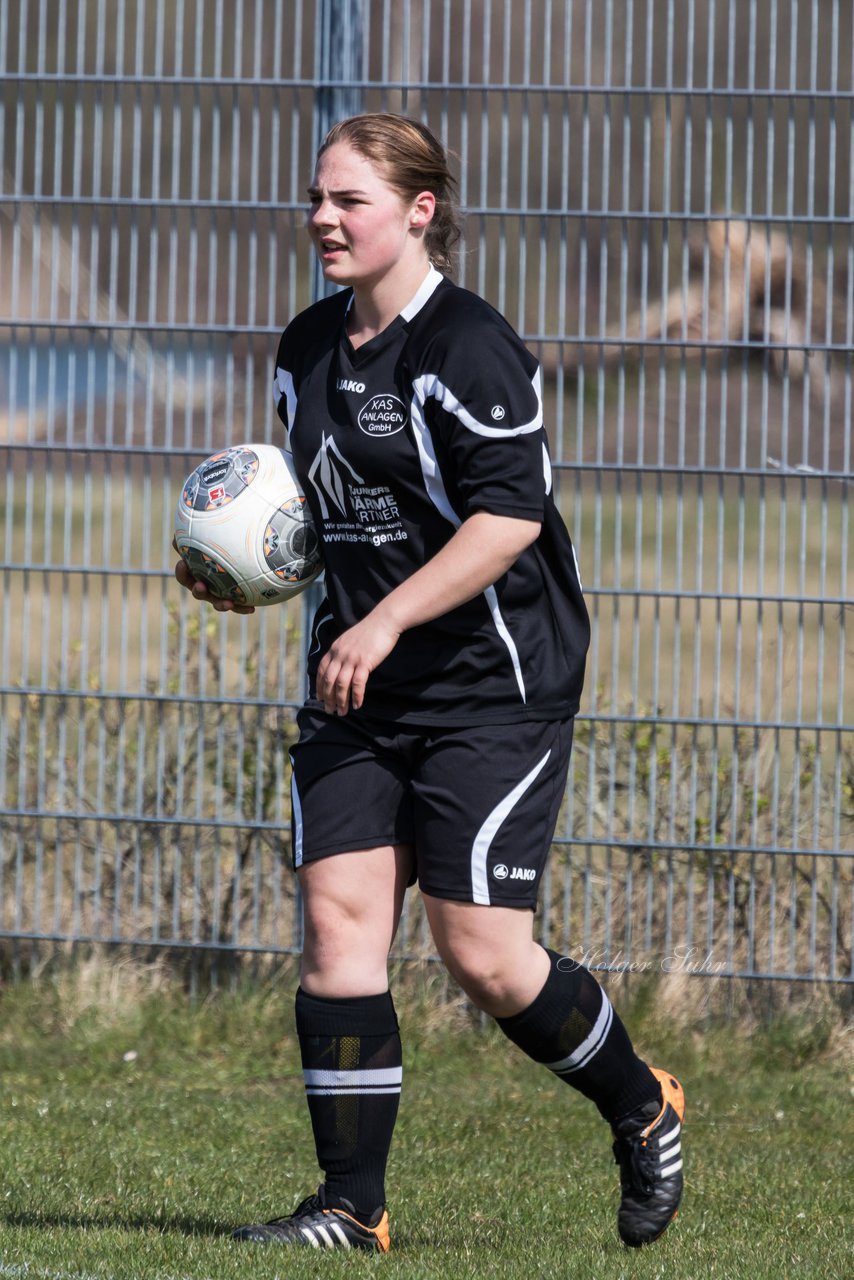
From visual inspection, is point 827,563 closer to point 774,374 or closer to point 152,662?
point 774,374

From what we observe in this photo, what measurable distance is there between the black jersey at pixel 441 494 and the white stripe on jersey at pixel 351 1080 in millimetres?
748

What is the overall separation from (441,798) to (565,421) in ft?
8.33

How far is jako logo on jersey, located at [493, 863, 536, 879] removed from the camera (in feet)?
11.8

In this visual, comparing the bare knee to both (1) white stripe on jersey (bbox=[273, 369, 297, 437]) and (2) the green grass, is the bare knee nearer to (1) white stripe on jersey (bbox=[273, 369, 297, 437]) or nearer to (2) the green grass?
(2) the green grass

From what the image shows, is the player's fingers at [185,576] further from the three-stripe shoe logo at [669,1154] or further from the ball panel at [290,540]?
the three-stripe shoe logo at [669,1154]

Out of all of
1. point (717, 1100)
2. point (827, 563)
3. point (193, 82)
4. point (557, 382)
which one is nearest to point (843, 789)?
point (827, 563)

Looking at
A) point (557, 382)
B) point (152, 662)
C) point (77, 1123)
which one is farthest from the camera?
point (152, 662)

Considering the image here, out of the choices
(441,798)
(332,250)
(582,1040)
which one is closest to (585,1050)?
(582,1040)

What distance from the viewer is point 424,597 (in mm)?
3436

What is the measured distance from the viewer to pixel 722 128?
19.2ft

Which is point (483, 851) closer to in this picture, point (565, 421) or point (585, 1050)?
point (585, 1050)

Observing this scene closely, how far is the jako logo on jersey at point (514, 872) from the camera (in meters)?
3.59

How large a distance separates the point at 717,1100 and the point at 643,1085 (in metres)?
1.75

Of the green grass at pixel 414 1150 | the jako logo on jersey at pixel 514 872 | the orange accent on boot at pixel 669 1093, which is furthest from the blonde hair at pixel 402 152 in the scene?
the green grass at pixel 414 1150
